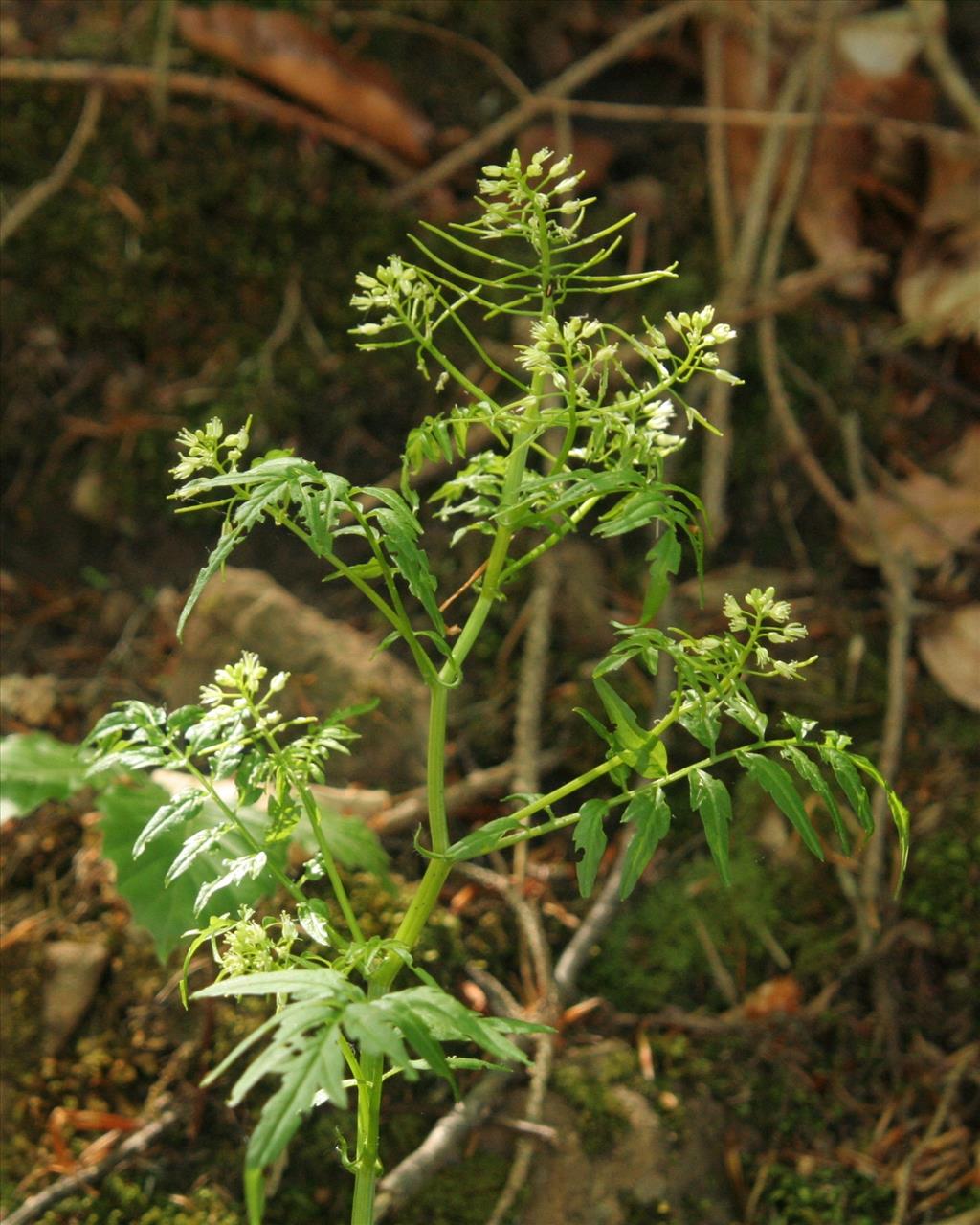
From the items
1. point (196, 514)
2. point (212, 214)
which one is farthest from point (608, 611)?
point (212, 214)

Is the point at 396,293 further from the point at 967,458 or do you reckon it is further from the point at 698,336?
the point at 967,458

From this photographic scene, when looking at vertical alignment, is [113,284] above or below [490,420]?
above

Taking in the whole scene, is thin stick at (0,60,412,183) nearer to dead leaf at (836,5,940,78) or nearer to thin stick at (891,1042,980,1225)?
dead leaf at (836,5,940,78)

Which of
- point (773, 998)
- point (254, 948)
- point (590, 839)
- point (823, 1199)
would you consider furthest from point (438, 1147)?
point (590, 839)

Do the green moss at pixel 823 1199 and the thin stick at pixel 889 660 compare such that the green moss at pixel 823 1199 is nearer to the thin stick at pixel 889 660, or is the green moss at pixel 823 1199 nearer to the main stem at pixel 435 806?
the thin stick at pixel 889 660

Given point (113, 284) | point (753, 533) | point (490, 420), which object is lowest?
point (490, 420)

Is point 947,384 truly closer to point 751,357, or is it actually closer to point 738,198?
point 751,357

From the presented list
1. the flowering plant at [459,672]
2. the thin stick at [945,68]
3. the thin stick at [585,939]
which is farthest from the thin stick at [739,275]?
the flowering plant at [459,672]
